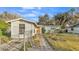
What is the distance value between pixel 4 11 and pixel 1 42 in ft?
0.99

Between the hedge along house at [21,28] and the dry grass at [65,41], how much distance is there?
19 centimetres

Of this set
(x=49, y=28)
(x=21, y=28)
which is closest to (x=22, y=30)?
(x=21, y=28)

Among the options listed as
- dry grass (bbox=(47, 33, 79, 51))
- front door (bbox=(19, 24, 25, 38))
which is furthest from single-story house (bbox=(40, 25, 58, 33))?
front door (bbox=(19, 24, 25, 38))

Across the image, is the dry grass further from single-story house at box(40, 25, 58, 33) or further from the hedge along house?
the hedge along house

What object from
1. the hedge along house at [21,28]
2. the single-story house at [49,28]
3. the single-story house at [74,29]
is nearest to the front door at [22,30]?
the hedge along house at [21,28]

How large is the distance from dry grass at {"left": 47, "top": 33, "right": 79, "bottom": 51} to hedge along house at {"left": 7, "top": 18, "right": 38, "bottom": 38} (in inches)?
7.3

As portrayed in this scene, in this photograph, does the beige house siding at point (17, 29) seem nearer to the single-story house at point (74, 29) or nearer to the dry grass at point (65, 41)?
the dry grass at point (65, 41)

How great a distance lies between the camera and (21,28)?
6.86 ft

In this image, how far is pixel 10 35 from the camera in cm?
209

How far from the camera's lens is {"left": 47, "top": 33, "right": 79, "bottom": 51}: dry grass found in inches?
82.2

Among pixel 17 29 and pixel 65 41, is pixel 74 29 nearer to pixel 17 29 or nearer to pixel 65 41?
pixel 65 41

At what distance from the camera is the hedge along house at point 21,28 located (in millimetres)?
2088
